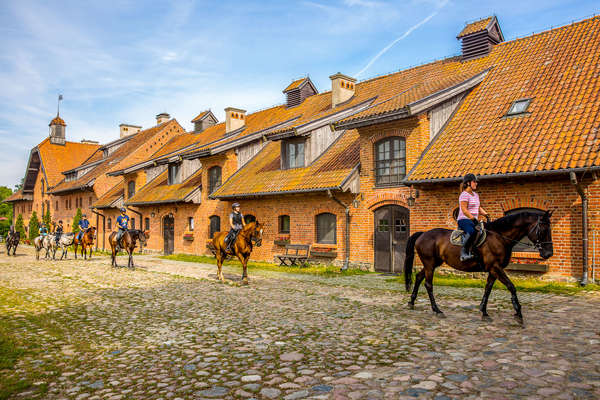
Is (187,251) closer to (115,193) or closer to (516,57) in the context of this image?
(115,193)

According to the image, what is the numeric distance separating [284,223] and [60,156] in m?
37.7

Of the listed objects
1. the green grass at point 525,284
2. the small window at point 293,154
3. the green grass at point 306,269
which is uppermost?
the small window at point 293,154

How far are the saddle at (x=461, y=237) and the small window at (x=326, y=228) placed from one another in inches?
345

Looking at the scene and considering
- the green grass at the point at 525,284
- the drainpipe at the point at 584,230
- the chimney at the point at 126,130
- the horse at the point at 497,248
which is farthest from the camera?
the chimney at the point at 126,130

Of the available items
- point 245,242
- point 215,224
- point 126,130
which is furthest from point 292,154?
point 126,130

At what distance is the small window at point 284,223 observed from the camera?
62.9ft

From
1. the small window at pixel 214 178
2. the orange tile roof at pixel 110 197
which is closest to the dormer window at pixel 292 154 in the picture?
the small window at pixel 214 178

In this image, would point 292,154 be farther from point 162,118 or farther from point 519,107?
point 162,118

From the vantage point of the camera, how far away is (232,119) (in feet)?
89.5

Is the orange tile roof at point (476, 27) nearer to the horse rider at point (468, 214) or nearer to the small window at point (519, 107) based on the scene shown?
the small window at point (519, 107)

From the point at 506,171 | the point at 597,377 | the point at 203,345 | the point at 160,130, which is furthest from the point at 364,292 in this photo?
the point at 160,130

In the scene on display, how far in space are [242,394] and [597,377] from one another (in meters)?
3.74

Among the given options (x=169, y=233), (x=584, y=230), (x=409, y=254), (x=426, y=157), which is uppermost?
(x=426, y=157)

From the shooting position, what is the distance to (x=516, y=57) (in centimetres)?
1623
